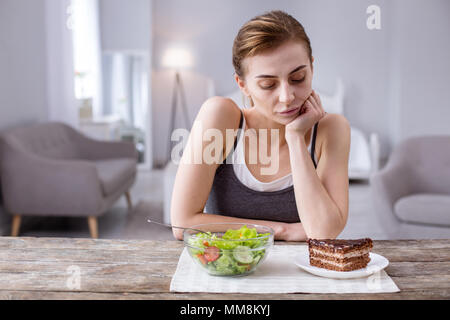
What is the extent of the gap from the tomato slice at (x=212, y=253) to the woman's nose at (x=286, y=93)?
460 mm

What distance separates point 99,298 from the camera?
81cm

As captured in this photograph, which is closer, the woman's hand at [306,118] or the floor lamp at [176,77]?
the woman's hand at [306,118]

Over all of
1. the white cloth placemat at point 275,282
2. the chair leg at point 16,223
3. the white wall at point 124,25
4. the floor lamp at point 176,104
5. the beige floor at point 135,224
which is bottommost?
the beige floor at point 135,224

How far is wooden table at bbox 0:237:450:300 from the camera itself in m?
0.83

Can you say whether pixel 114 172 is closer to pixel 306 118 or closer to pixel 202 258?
pixel 306 118

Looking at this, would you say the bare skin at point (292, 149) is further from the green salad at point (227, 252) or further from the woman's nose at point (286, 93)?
the green salad at point (227, 252)

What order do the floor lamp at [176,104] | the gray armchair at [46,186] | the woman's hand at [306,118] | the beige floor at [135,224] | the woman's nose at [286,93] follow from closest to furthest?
the woman's nose at [286,93] < the woman's hand at [306,118] < the gray armchair at [46,186] < the beige floor at [135,224] < the floor lamp at [176,104]

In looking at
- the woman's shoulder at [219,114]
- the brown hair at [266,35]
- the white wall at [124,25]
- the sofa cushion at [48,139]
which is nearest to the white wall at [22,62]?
the sofa cushion at [48,139]

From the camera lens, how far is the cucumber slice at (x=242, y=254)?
0.88 metres

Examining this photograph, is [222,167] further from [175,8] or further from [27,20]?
[175,8]

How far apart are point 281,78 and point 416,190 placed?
231cm

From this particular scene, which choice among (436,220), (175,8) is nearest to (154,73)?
(175,8)

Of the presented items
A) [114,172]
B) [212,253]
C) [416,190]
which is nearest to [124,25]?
[114,172]

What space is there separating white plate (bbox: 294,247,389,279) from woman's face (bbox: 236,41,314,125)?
1.28ft
